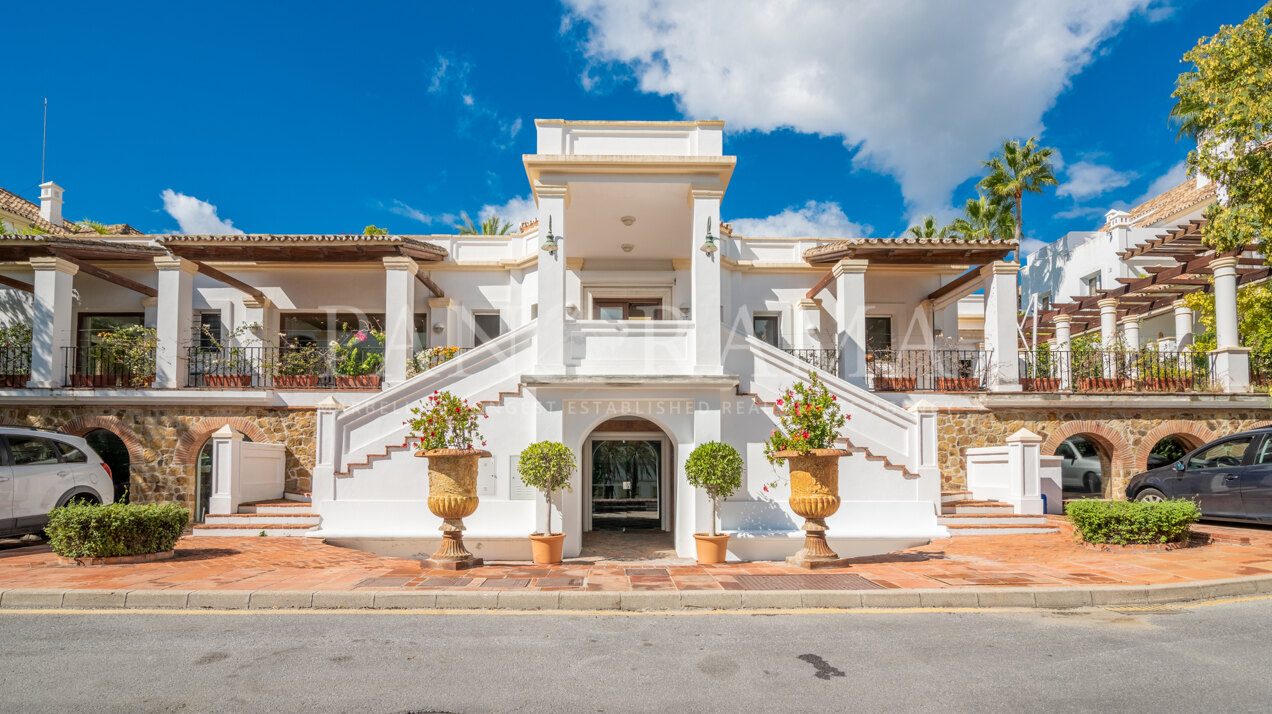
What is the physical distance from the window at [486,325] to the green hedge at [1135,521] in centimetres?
1252

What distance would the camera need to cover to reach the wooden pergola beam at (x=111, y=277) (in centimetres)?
1653

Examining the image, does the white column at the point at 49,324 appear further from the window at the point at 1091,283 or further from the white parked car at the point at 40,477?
the window at the point at 1091,283

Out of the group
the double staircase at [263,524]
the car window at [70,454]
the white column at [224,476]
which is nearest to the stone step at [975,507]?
the double staircase at [263,524]

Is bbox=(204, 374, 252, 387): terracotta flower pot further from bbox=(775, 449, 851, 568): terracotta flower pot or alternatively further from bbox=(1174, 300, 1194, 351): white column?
bbox=(1174, 300, 1194, 351): white column

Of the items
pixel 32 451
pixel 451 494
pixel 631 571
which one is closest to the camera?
pixel 631 571

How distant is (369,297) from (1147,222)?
97.5 feet

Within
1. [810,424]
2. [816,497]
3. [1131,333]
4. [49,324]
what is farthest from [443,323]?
[1131,333]

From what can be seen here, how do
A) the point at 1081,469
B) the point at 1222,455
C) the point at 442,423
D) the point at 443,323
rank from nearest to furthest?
the point at 442,423
the point at 1222,455
the point at 1081,469
the point at 443,323

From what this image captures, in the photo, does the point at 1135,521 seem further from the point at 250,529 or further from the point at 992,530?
the point at 250,529

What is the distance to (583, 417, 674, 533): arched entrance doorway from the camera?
15453 millimetres

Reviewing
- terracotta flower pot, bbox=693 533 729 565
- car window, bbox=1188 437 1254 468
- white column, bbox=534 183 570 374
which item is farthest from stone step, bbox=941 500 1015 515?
white column, bbox=534 183 570 374

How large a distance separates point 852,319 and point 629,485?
19.2ft

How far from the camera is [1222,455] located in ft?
40.2

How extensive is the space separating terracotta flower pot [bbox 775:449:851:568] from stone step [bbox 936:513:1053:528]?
3.37 metres
